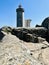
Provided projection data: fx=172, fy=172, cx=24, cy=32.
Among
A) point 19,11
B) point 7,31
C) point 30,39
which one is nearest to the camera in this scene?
point 30,39

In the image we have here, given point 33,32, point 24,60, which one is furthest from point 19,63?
point 33,32

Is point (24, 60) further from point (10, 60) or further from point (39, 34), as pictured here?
point (39, 34)

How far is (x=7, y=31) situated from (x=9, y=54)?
465 centimetres

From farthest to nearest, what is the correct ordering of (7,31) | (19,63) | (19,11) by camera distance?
(19,11) → (7,31) → (19,63)

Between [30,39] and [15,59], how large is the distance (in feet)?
13.1

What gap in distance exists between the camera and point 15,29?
9227 millimetres

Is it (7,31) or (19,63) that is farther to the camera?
(7,31)

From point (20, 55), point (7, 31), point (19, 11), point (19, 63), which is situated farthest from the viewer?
point (19, 11)

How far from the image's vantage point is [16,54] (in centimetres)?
434

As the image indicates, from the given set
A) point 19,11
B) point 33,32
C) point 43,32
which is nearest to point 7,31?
point 33,32

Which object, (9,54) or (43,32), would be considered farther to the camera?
(43,32)

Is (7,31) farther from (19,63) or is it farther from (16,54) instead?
(19,63)

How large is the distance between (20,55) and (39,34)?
4.88m

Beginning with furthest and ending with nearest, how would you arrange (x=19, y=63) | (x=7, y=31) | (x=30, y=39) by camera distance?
(x=7, y=31)
(x=30, y=39)
(x=19, y=63)
